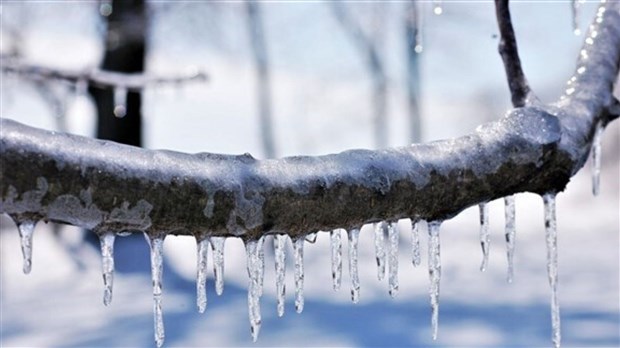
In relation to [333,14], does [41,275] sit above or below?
below

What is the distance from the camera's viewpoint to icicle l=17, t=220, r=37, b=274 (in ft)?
3.45

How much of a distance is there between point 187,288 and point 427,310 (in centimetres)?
243

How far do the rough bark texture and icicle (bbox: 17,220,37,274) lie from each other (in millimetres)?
56

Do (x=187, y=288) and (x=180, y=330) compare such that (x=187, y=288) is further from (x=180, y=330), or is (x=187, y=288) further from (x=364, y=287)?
(x=180, y=330)

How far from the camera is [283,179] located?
113 cm

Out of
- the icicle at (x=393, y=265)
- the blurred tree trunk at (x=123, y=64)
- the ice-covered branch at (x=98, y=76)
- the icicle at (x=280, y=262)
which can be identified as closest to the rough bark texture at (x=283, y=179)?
the icicle at (x=280, y=262)

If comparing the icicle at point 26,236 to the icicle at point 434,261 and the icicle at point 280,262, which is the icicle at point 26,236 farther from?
the icicle at point 434,261

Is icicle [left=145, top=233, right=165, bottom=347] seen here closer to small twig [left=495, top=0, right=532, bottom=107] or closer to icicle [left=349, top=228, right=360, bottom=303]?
icicle [left=349, top=228, right=360, bottom=303]

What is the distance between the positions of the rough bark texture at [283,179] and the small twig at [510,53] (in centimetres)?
28

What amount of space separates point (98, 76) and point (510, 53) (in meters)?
4.80

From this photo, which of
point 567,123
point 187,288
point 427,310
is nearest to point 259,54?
point 187,288

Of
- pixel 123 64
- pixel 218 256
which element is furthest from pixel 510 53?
pixel 123 64

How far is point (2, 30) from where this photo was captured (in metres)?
14.6

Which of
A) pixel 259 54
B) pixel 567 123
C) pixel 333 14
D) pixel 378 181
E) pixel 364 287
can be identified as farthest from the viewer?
pixel 333 14
